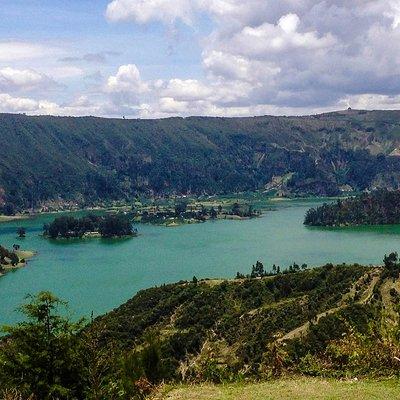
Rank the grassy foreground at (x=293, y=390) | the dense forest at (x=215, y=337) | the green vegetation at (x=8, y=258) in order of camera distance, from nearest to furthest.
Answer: the grassy foreground at (x=293, y=390) → the dense forest at (x=215, y=337) → the green vegetation at (x=8, y=258)

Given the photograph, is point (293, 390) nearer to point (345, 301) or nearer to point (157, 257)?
point (345, 301)

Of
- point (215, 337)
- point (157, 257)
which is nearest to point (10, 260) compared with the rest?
point (157, 257)

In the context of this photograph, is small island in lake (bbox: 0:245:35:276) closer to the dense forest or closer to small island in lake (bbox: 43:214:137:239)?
small island in lake (bbox: 43:214:137:239)

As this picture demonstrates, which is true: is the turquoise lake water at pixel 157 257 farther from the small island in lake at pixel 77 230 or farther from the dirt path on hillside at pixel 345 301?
the dirt path on hillside at pixel 345 301

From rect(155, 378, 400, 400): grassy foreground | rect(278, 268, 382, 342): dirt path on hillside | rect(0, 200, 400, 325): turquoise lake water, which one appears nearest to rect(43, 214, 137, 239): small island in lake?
rect(0, 200, 400, 325): turquoise lake water

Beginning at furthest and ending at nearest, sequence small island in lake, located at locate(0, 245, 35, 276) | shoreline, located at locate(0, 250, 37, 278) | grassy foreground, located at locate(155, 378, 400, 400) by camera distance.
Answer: small island in lake, located at locate(0, 245, 35, 276)
shoreline, located at locate(0, 250, 37, 278)
grassy foreground, located at locate(155, 378, 400, 400)

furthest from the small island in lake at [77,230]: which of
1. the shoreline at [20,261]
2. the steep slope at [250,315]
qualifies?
the steep slope at [250,315]
